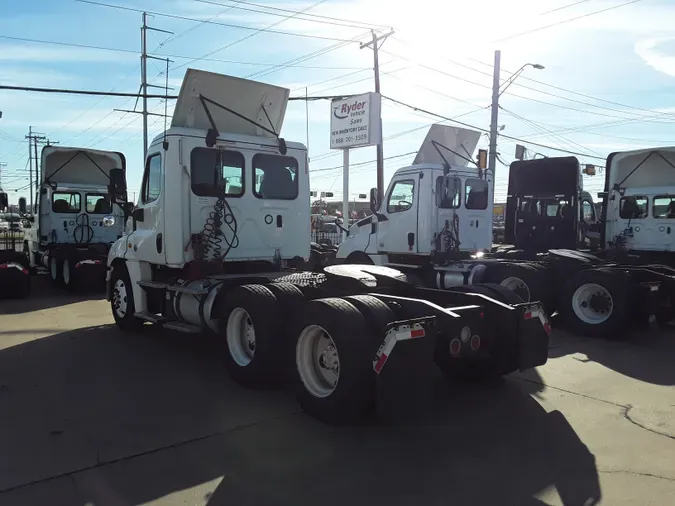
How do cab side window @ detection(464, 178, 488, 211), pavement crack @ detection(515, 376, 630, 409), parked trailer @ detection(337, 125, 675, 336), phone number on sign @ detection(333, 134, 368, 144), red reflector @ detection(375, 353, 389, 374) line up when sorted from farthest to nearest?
1. phone number on sign @ detection(333, 134, 368, 144)
2. cab side window @ detection(464, 178, 488, 211)
3. parked trailer @ detection(337, 125, 675, 336)
4. pavement crack @ detection(515, 376, 630, 409)
5. red reflector @ detection(375, 353, 389, 374)

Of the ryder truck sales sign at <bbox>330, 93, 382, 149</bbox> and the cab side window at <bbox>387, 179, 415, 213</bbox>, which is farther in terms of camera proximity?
the ryder truck sales sign at <bbox>330, 93, 382, 149</bbox>

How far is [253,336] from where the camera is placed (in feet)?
19.2

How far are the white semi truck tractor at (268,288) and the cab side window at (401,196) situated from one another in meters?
3.15

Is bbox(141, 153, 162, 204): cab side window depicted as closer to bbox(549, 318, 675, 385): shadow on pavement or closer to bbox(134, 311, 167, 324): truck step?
bbox(134, 311, 167, 324): truck step

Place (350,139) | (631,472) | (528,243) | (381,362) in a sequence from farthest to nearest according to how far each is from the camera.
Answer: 1. (350,139)
2. (528,243)
3. (381,362)
4. (631,472)

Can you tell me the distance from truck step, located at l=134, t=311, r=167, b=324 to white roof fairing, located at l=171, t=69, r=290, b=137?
8.45ft

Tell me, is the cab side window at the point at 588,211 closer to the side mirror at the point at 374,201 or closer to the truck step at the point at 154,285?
the side mirror at the point at 374,201

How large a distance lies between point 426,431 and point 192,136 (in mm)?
4704

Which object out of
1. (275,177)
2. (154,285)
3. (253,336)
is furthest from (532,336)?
(154,285)

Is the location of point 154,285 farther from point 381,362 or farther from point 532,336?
point 532,336

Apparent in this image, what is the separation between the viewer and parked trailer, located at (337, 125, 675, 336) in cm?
871

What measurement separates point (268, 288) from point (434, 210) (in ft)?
17.8

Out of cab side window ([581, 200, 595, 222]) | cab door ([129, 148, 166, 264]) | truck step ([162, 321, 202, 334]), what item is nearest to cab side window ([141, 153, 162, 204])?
cab door ([129, 148, 166, 264])

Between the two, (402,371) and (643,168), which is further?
(643,168)
